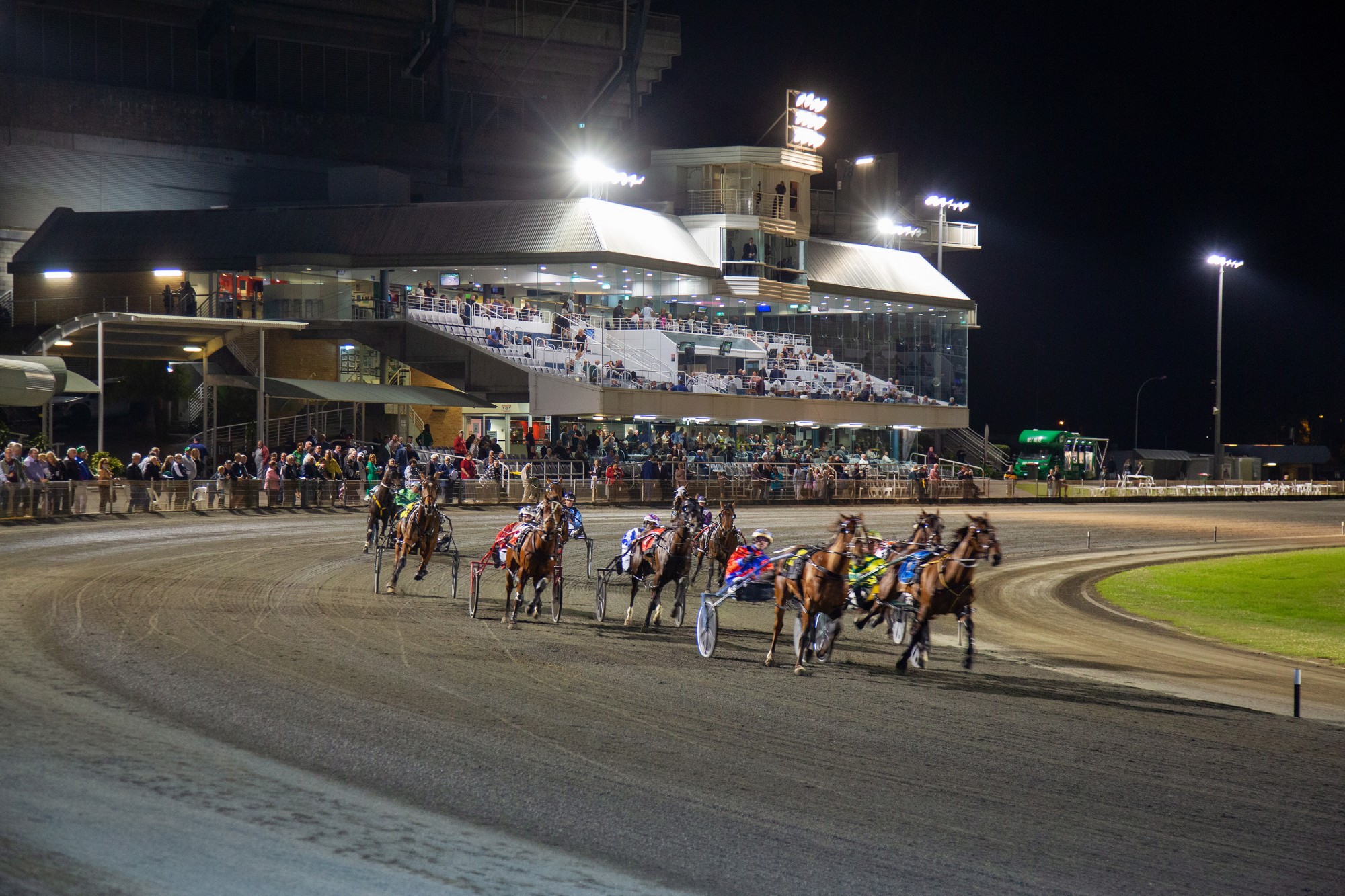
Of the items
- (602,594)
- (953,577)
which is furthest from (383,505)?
(953,577)

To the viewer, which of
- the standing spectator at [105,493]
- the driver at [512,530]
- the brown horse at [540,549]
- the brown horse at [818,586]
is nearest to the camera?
the brown horse at [818,586]

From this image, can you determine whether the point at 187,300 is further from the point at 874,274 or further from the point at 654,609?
the point at 654,609

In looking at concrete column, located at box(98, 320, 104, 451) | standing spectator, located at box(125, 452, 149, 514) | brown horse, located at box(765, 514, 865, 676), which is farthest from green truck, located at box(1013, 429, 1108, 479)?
brown horse, located at box(765, 514, 865, 676)

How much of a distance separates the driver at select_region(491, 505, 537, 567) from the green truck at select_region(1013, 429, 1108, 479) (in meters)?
50.5

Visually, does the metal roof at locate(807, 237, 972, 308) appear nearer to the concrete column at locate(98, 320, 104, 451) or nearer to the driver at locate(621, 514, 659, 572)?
the concrete column at locate(98, 320, 104, 451)

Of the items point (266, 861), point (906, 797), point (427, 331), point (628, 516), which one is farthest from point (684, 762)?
point (427, 331)

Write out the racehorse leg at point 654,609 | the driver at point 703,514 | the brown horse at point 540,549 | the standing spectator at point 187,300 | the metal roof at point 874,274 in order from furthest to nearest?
1. the metal roof at point 874,274
2. the standing spectator at point 187,300
3. the driver at point 703,514
4. the racehorse leg at point 654,609
5. the brown horse at point 540,549

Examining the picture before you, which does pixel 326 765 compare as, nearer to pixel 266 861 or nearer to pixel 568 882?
pixel 266 861

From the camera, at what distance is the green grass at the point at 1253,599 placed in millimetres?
17516

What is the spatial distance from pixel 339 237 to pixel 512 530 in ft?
119

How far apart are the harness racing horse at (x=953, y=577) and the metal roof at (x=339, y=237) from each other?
3724cm

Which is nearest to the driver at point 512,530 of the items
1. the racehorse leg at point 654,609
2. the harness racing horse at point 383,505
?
the racehorse leg at point 654,609

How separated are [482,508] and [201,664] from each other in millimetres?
23035

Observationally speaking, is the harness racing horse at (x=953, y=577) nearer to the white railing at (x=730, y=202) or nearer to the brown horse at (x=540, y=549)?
the brown horse at (x=540, y=549)
